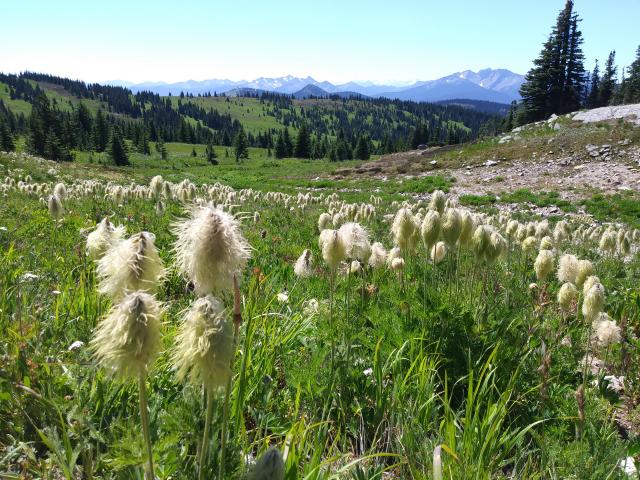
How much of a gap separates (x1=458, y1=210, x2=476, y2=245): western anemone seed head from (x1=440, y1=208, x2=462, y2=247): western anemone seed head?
Result: 0.12 metres

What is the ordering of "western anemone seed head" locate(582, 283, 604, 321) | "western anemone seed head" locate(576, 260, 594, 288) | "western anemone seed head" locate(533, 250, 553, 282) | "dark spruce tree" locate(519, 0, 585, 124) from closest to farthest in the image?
"western anemone seed head" locate(582, 283, 604, 321), "western anemone seed head" locate(576, 260, 594, 288), "western anemone seed head" locate(533, 250, 553, 282), "dark spruce tree" locate(519, 0, 585, 124)

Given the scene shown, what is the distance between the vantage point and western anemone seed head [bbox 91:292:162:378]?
1.43 m

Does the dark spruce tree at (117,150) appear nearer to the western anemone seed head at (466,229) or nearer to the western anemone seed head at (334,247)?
the western anemone seed head at (466,229)

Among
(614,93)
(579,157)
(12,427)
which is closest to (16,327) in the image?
(12,427)

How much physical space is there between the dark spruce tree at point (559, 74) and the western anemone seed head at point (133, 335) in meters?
76.7

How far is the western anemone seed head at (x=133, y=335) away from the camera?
143cm

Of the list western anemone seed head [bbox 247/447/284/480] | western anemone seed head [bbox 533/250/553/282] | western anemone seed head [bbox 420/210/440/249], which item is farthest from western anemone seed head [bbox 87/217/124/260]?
western anemone seed head [bbox 533/250/553/282]

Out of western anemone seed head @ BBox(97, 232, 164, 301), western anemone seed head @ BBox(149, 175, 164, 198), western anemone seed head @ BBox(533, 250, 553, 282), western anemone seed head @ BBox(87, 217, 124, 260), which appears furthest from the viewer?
western anemone seed head @ BBox(149, 175, 164, 198)

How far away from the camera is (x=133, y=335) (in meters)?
1.45

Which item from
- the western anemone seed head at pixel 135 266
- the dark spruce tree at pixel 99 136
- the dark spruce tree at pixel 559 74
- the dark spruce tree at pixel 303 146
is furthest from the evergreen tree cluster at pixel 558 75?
the dark spruce tree at pixel 99 136

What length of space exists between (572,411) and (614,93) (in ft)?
396

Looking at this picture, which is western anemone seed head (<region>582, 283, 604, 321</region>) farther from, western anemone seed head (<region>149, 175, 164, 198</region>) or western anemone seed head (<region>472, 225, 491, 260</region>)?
western anemone seed head (<region>149, 175, 164, 198</region>)

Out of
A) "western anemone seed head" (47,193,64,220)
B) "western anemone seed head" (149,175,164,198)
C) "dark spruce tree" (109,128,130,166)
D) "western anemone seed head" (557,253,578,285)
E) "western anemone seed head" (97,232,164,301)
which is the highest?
"western anemone seed head" (97,232,164,301)

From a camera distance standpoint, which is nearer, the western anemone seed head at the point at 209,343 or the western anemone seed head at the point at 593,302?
the western anemone seed head at the point at 209,343
